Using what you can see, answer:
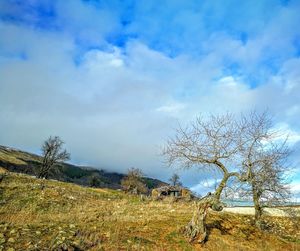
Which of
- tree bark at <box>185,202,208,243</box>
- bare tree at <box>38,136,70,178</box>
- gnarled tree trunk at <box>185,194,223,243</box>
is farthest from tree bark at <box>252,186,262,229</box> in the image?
bare tree at <box>38,136,70,178</box>

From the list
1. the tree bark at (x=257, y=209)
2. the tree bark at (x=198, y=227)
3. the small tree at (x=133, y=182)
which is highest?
the small tree at (x=133, y=182)

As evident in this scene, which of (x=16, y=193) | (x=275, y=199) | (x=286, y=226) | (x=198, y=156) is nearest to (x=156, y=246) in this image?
(x=198, y=156)

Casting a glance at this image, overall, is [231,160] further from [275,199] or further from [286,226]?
[286,226]

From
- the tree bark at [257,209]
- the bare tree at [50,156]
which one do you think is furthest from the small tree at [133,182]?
the tree bark at [257,209]

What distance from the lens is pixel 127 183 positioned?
115 metres

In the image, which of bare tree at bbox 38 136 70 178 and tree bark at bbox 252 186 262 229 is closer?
tree bark at bbox 252 186 262 229

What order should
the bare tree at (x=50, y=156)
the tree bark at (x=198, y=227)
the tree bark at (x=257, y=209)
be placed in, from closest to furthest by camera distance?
the tree bark at (x=198, y=227) → the tree bark at (x=257, y=209) → the bare tree at (x=50, y=156)

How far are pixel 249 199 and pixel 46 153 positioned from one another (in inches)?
2992

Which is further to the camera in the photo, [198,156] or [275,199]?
[275,199]

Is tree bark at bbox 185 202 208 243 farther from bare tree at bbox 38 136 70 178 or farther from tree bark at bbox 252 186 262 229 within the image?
bare tree at bbox 38 136 70 178

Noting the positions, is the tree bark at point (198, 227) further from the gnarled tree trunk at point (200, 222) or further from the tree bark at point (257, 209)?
the tree bark at point (257, 209)

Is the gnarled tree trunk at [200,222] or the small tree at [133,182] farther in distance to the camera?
the small tree at [133,182]

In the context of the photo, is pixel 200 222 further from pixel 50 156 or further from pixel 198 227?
pixel 50 156

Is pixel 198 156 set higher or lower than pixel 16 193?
higher
